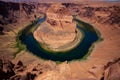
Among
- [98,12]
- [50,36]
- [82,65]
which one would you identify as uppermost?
[98,12]

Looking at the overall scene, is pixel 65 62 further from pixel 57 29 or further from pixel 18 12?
pixel 18 12

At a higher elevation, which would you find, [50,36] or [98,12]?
[98,12]

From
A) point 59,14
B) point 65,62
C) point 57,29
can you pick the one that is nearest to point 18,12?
point 59,14

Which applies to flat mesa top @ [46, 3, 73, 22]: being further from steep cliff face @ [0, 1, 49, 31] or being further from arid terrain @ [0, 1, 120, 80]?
steep cliff face @ [0, 1, 49, 31]

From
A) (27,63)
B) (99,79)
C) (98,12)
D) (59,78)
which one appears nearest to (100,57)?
(99,79)

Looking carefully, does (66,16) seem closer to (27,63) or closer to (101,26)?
(101,26)

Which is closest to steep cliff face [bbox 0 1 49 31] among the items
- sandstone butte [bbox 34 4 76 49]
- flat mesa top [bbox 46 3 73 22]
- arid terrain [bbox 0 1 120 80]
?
arid terrain [bbox 0 1 120 80]
